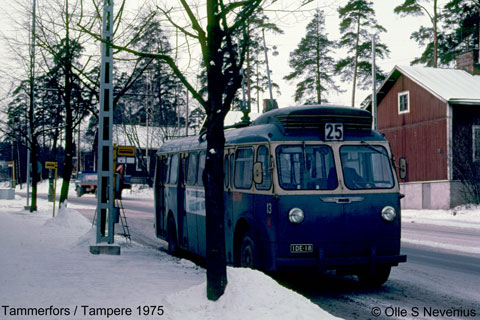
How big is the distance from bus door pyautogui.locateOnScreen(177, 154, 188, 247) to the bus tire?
364 cm

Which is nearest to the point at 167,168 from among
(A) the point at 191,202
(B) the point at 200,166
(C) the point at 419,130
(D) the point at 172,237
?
(D) the point at 172,237

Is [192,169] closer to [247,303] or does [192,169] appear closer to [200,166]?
[200,166]

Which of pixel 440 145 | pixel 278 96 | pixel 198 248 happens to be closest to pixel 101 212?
pixel 198 248

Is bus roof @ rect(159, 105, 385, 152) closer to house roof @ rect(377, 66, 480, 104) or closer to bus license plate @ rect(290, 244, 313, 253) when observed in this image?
bus license plate @ rect(290, 244, 313, 253)

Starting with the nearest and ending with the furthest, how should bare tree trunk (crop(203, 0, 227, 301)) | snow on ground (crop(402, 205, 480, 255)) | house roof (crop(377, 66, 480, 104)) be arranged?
1. bare tree trunk (crop(203, 0, 227, 301))
2. snow on ground (crop(402, 205, 480, 255))
3. house roof (crop(377, 66, 480, 104))

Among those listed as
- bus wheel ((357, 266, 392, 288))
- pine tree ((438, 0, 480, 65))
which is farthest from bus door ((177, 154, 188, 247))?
pine tree ((438, 0, 480, 65))

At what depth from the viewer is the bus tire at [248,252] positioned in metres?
9.63

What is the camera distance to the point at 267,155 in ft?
31.5

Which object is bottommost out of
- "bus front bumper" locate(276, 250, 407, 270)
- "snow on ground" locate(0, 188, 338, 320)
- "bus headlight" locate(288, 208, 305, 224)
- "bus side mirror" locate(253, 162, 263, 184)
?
"snow on ground" locate(0, 188, 338, 320)

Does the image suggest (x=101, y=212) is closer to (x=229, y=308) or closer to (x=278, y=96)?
(x=229, y=308)

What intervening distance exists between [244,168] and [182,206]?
3.85 m

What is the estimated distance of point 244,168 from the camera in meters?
10.4

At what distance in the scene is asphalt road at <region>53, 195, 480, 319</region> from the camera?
8.10 metres

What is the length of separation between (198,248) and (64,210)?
11.8 metres
